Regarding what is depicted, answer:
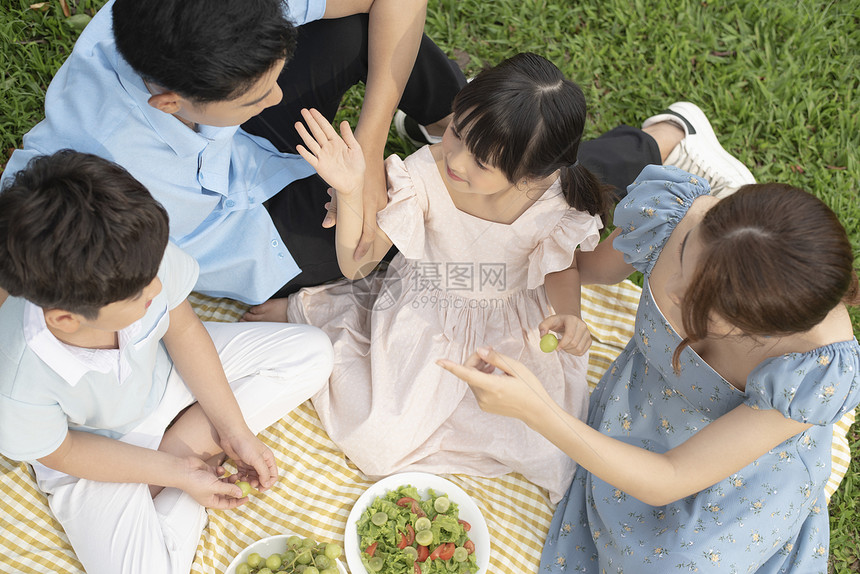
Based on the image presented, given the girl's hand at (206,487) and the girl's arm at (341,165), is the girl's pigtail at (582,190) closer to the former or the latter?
the girl's arm at (341,165)

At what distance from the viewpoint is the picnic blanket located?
1580 millimetres

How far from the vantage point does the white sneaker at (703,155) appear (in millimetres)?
2207

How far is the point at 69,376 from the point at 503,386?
2.61 ft

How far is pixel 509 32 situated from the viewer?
2492mm

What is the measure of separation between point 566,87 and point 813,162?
1.42 metres

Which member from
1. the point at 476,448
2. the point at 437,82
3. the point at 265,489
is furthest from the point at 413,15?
the point at 265,489

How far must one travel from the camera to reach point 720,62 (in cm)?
252

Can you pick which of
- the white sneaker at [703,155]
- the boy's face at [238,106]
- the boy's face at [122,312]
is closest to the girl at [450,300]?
the boy's face at [238,106]

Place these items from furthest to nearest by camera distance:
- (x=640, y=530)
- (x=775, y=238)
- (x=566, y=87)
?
(x=640, y=530)
(x=566, y=87)
(x=775, y=238)

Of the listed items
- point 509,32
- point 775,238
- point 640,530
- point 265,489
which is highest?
point 775,238

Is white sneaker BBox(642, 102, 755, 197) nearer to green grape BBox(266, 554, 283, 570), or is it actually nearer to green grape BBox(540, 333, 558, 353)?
green grape BBox(540, 333, 558, 353)

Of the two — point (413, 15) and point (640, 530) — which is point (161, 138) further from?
point (640, 530)

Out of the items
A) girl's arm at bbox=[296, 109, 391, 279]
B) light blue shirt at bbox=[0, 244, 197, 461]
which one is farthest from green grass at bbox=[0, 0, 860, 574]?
light blue shirt at bbox=[0, 244, 197, 461]

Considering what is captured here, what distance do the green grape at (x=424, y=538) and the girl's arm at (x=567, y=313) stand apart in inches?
20.7
